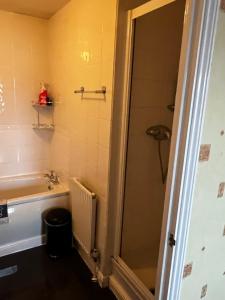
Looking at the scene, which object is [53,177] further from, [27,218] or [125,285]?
[125,285]

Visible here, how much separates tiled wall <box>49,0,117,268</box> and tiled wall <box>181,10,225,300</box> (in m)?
0.84

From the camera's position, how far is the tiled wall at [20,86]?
8.66ft

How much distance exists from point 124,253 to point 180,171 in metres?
1.37

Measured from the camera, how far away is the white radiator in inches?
79.1

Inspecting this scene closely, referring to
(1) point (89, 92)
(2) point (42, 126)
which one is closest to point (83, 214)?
(1) point (89, 92)

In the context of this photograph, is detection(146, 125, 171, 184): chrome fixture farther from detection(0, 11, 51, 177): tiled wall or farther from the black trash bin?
detection(0, 11, 51, 177): tiled wall

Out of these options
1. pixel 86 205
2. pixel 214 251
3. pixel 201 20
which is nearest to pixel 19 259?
pixel 86 205

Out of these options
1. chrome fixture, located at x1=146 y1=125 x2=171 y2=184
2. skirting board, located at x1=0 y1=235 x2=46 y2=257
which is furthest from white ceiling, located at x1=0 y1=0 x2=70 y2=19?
skirting board, located at x1=0 y1=235 x2=46 y2=257

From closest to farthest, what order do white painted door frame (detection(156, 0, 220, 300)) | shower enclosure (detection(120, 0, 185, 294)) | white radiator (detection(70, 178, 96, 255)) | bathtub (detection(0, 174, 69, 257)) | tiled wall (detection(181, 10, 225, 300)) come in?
white painted door frame (detection(156, 0, 220, 300))
tiled wall (detection(181, 10, 225, 300))
shower enclosure (detection(120, 0, 185, 294))
white radiator (detection(70, 178, 96, 255))
bathtub (detection(0, 174, 69, 257))

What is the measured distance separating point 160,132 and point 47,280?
1.66m

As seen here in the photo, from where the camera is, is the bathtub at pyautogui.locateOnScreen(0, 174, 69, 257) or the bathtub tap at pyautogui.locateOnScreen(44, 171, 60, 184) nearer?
the bathtub at pyautogui.locateOnScreen(0, 174, 69, 257)

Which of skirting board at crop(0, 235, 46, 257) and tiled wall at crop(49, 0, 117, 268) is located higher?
tiled wall at crop(49, 0, 117, 268)

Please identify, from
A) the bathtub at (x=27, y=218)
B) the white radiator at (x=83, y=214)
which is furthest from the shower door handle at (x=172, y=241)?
the bathtub at (x=27, y=218)

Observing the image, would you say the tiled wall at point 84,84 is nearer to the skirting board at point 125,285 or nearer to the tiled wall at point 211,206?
the skirting board at point 125,285
